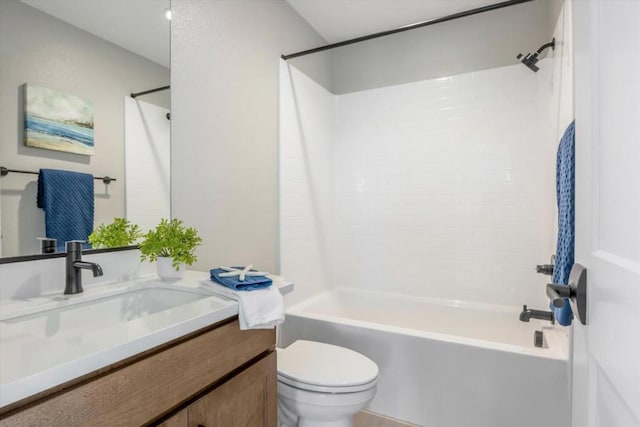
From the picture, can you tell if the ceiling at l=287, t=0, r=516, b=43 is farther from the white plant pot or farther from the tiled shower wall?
the white plant pot

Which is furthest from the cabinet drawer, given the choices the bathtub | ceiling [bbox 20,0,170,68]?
ceiling [bbox 20,0,170,68]

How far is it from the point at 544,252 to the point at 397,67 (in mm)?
1766

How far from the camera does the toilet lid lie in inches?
57.0

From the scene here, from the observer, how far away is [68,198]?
1203 mm

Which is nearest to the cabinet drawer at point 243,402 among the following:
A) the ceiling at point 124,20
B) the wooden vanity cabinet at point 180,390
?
the wooden vanity cabinet at point 180,390

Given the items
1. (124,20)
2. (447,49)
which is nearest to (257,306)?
(124,20)

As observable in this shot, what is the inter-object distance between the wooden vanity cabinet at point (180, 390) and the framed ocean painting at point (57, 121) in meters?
0.82

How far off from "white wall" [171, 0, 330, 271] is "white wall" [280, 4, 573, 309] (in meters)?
0.19

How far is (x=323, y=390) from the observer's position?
143 centimetres

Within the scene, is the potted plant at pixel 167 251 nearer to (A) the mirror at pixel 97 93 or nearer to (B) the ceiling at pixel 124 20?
(A) the mirror at pixel 97 93

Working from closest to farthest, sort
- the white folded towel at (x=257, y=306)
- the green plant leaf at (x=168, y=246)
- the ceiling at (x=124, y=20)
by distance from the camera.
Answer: the white folded towel at (x=257, y=306)
the ceiling at (x=124, y=20)
the green plant leaf at (x=168, y=246)

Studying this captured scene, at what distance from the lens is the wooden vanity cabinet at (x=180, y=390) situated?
63 cm

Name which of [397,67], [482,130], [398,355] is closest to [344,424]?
[398,355]

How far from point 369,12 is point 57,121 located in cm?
217
